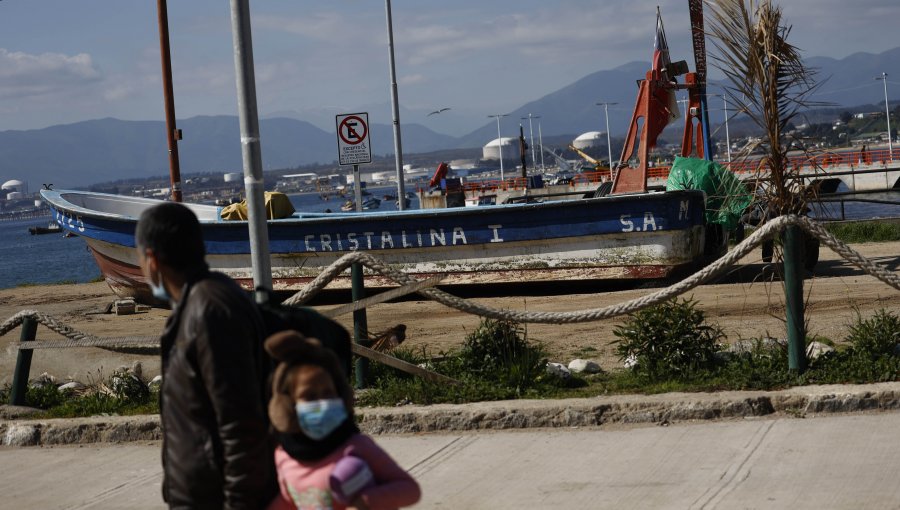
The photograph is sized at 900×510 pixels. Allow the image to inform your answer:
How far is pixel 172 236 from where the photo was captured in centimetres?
377

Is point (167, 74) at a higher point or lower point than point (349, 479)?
higher

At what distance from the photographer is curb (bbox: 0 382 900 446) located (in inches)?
301

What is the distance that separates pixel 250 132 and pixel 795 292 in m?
4.42

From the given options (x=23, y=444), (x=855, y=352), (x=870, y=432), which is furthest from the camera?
(x=23, y=444)

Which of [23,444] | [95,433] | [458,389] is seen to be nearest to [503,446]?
[458,389]

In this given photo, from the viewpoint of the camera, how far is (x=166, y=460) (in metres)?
3.89

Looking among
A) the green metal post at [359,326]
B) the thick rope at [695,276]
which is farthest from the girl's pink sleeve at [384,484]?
the green metal post at [359,326]

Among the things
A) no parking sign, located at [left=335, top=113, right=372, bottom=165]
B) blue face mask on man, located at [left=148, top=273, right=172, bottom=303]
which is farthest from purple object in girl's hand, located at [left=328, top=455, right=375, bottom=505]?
no parking sign, located at [left=335, top=113, right=372, bottom=165]

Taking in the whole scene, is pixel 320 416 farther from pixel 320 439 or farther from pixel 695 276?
pixel 695 276

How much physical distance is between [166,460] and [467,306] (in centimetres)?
486

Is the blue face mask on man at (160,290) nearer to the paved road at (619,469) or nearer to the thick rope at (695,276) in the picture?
the paved road at (619,469)

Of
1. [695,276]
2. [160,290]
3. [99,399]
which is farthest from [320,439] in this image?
[99,399]

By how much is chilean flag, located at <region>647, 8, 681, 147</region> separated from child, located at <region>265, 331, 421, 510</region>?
17.3 m

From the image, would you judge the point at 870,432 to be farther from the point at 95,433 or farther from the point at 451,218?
the point at 451,218
